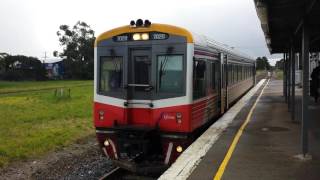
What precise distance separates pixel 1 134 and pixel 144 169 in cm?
779

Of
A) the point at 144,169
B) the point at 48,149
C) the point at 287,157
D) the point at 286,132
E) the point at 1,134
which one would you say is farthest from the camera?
the point at 1,134

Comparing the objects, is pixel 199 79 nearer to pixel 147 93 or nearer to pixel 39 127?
pixel 147 93

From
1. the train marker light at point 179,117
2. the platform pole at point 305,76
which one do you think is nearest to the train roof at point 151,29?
the train marker light at point 179,117

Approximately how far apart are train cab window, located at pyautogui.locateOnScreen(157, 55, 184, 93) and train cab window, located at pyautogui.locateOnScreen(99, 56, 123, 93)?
0.94 metres

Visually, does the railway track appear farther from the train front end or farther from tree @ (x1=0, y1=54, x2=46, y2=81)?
tree @ (x1=0, y1=54, x2=46, y2=81)

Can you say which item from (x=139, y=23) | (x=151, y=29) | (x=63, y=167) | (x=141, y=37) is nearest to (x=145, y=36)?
(x=141, y=37)

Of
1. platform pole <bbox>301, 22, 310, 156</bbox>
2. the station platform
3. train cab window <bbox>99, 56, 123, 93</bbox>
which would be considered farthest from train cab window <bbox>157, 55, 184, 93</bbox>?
platform pole <bbox>301, 22, 310, 156</bbox>

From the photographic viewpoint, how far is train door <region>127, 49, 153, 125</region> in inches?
414

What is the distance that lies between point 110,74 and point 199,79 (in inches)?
76.7

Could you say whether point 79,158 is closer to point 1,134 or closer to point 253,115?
point 1,134

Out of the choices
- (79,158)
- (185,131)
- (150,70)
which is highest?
(150,70)

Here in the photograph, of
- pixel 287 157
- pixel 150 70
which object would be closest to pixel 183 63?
pixel 150 70

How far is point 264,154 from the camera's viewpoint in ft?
31.6

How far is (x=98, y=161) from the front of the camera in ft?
43.0
